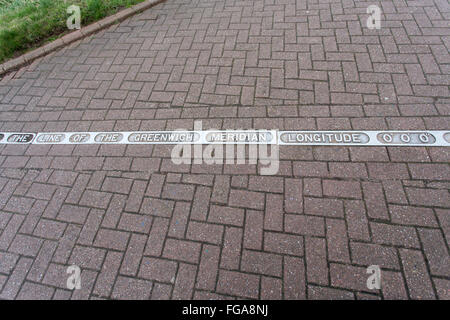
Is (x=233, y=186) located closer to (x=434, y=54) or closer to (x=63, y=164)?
(x=63, y=164)

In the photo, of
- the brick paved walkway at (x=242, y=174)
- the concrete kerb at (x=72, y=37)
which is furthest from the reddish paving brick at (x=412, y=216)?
the concrete kerb at (x=72, y=37)

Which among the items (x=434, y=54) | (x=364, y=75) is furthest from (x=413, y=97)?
(x=434, y=54)

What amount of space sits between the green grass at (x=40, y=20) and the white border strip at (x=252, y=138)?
2.36 metres

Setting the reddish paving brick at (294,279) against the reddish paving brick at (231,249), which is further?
the reddish paving brick at (231,249)

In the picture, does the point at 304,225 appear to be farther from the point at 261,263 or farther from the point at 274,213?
the point at 261,263

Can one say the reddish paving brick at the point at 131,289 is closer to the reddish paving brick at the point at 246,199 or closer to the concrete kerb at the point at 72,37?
the reddish paving brick at the point at 246,199

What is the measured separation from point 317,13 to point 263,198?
336 centimetres

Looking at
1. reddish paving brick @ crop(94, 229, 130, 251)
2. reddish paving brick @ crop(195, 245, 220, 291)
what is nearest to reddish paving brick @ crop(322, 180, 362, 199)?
reddish paving brick @ crop(195, 245, 220, 291)

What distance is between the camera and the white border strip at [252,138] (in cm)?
261

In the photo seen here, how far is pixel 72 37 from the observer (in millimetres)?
4531

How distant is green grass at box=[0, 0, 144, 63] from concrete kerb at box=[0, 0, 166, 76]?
0.20 metres

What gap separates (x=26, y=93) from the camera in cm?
383

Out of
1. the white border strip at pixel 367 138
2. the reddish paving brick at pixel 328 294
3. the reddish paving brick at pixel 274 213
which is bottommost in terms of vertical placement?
the reddish paving brick at pixel 328 294

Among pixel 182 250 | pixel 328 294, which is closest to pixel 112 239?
pixel 182 250
